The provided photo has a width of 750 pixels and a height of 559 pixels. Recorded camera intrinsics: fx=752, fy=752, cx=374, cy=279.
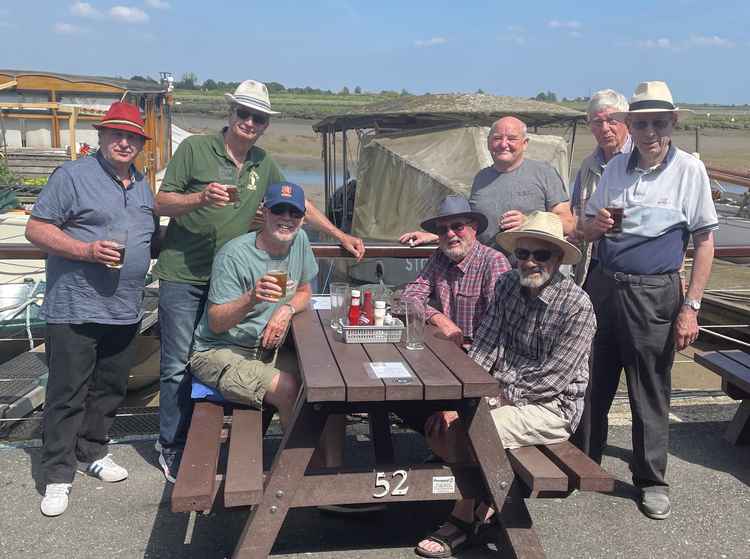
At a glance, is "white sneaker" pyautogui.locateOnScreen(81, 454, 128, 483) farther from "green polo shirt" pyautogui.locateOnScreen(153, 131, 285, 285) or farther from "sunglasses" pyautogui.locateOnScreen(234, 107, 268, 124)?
"sunglasses" pyautogui.locateOnScreen(234, 107, 268, 124)

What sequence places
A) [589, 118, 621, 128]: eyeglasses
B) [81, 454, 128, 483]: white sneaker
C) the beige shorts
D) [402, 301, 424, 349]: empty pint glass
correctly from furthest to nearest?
[589, 118, 621, 128]: eyeglasses, [81, 454, 128, 483]: white sneaker, [402, 301, 424, 349]: empty pint glass, the beige shorts

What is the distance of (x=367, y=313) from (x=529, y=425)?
86cm

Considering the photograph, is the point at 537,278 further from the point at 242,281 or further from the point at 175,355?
the point at 175,355

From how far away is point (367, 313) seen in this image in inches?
134

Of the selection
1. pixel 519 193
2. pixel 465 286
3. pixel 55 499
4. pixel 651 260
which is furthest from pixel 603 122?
pixel 55 499

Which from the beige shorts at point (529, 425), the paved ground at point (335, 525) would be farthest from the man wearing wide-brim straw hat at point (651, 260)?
the beige shorts at point (529, 425)

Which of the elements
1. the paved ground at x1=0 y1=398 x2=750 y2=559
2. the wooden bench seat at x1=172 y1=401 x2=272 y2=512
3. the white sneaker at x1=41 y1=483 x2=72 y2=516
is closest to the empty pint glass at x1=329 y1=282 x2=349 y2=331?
the wooden bench seat at x1=172 y1=401 x2=272 y2=512

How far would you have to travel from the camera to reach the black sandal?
3.14 meters

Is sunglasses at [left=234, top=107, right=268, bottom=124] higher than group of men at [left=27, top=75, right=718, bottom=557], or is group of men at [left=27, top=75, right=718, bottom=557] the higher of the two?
sunglasses at [left=234, top=107, right=268, bottom=124]

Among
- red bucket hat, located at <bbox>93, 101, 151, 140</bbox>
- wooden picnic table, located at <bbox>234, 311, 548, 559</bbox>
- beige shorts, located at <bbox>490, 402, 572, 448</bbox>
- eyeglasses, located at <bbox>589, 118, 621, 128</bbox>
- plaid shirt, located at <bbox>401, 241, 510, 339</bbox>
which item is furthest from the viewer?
eyeglasses, located at <bbox>589, 118, 621, 128</bbox>

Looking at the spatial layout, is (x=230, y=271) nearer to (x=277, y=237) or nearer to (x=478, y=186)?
(x=277, y=237)

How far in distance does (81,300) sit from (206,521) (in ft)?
3.83

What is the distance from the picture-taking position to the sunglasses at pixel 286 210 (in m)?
3.46

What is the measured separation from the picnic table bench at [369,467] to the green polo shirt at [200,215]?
958 millimetres
